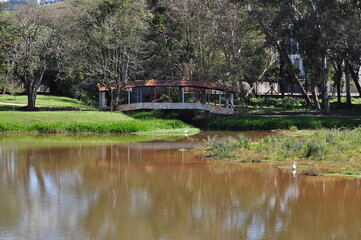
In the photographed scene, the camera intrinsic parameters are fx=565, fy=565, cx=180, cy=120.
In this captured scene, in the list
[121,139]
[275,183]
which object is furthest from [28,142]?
[275,183]

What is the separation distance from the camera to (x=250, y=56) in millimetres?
55062

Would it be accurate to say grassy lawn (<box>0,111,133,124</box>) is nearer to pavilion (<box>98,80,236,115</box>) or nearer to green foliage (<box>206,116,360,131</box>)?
pavilion (<box>98,80,236,115</box>)

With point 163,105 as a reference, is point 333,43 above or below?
above

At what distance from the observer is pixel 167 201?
18.4m

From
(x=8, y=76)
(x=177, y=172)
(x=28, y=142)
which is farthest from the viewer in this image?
(x=8, y=76)

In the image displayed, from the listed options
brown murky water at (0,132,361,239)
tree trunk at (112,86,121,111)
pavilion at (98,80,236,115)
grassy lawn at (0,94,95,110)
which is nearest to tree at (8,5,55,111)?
grassy lawn at (0,94,95,110)

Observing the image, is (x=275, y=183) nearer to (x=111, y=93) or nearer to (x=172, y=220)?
(x=172, y=220)

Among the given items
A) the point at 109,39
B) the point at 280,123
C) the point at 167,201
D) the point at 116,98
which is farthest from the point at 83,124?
the point at 167,201

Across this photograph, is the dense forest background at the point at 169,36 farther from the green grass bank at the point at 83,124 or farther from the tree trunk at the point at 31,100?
the green grass bank at the point at 83,124

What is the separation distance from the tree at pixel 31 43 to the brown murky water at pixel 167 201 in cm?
2353

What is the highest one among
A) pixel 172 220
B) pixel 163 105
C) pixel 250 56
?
pixel 250 56

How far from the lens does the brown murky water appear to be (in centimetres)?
1493

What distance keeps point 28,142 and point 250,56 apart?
89.6ft

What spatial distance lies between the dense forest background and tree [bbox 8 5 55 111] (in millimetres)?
87
